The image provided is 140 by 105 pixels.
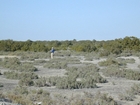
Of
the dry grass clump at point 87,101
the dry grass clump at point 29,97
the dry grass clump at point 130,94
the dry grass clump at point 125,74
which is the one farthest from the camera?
the dry grass clump at point 125,74

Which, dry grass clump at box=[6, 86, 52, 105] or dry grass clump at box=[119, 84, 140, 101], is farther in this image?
dry grass clump at box=[119, 84, 140, 101]

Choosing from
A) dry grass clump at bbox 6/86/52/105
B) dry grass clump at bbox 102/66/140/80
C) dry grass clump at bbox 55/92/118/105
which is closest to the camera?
dry grass clump at bbox 6/86/52/105

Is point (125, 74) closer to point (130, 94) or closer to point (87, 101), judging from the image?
point (130, 94)

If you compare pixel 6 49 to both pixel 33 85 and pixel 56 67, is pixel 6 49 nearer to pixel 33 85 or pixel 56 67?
pixel 56 67

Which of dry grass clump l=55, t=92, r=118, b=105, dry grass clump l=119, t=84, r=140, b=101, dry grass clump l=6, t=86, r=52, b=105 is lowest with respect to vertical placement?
dry grass clump l=119, t=84, r=140, b=101

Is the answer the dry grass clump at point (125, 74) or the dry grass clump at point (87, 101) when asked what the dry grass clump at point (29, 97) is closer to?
the dry grass clump at point (87, 101)

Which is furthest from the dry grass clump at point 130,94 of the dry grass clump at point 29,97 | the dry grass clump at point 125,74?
the dry grass clump at point 125,74

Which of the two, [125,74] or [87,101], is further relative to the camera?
[125,74]

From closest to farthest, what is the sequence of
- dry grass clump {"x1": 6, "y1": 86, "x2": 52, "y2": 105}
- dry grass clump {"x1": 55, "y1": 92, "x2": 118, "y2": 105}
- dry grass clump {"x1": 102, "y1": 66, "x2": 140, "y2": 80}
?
dry grass clump {"x1": 6, "y1": 86, "x2": 52, "y2": 105}
dry grass clump {"x1": 55, "y1": 92, "x2": 118, "y2": 105}
dry grass clump {"x1": 102, "y1": 66, "x2": 140, "y2": 80}

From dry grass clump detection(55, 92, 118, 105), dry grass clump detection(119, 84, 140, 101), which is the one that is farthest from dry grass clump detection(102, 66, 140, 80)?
dry grass clump detection(55, 92, 118, 105)

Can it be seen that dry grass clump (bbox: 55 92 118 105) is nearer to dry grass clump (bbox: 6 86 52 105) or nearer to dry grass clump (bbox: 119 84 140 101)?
dry grass clump (bbox: 6 86 52 105)

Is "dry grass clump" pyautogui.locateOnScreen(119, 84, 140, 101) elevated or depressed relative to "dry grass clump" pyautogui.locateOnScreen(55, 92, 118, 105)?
depressed

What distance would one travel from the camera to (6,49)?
228ft

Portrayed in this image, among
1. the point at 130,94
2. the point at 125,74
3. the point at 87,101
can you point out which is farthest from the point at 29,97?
the point at 125,74
